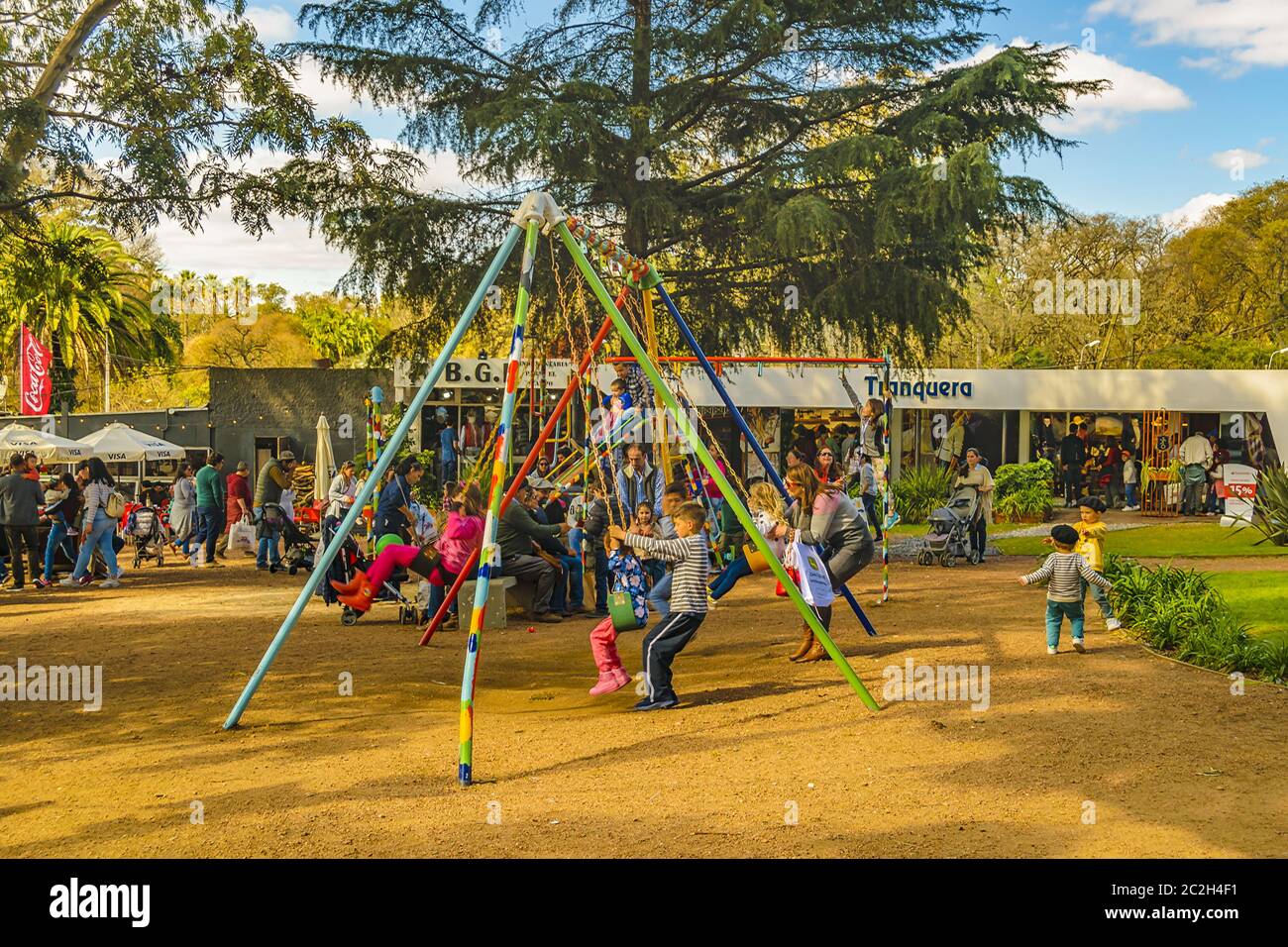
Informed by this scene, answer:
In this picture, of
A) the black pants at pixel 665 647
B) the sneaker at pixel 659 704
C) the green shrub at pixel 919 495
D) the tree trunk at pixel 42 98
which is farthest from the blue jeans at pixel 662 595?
the green shrub at pixel 919 495

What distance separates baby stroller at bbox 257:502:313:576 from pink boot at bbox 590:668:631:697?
9.32m

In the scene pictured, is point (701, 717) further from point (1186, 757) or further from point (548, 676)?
point (1186, 757)

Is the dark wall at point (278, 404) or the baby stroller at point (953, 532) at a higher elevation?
the dark wall at point (278, 404)

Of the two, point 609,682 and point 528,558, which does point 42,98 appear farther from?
point 609,682

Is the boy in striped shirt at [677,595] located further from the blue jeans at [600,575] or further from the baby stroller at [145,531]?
the baby stroller at [145,531]

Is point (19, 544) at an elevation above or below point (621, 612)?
below

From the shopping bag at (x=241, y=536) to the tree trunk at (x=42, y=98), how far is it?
9.71 metres

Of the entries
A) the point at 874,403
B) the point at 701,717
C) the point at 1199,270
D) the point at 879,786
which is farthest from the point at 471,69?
the point at 1199,270

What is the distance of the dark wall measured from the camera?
30.6m

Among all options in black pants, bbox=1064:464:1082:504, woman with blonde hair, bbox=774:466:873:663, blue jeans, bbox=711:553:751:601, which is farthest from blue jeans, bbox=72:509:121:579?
black pants, bbox=1064:464:1082:504

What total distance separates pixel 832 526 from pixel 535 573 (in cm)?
382

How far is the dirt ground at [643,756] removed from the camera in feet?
20.1

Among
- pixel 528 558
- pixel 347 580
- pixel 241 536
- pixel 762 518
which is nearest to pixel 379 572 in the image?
pixel 347 580

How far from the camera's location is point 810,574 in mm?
10359
